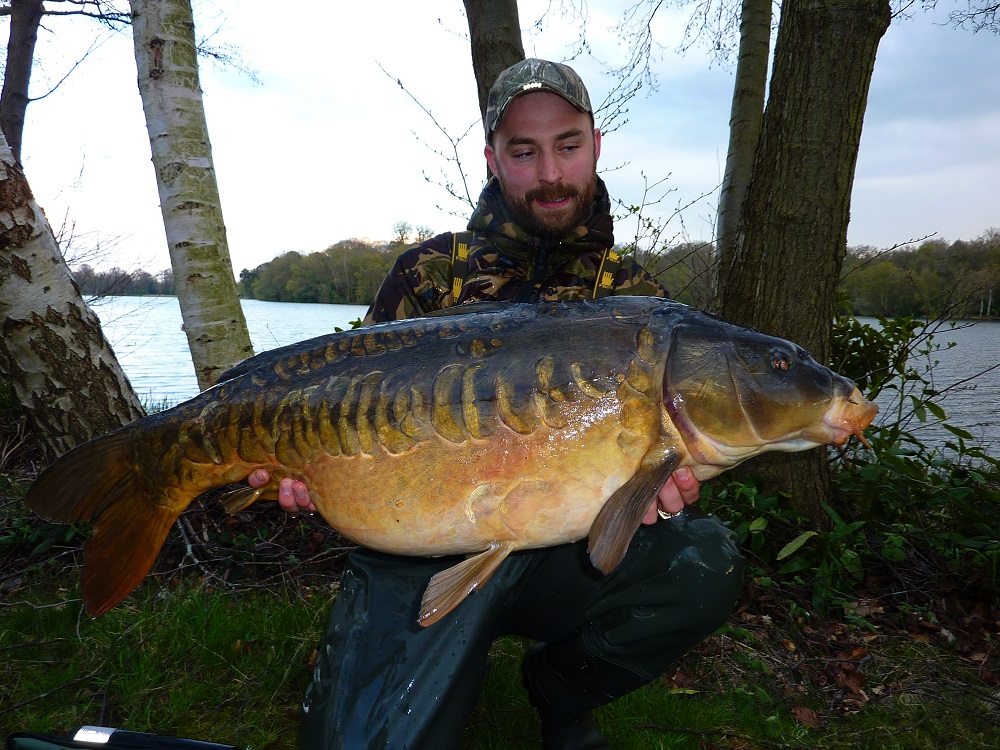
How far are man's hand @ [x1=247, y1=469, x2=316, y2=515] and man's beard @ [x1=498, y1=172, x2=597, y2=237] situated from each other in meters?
1.35

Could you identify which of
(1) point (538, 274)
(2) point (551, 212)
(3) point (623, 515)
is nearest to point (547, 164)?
(2) point (551, 212)

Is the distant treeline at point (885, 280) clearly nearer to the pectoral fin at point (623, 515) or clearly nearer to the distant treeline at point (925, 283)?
the distant treeline at point (925, 283)

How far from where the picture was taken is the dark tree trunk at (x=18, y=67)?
7.39m

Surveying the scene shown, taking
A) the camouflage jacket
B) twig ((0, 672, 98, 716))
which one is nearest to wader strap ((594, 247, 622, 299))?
the camouflage jacket

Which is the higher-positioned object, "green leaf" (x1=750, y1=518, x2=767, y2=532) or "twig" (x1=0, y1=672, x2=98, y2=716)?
"twig" (x1=0, y1=672, x2=98, y2=716)

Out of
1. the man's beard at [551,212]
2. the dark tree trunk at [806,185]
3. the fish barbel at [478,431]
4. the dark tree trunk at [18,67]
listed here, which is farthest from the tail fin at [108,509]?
the dark tree trunk at [18,67]

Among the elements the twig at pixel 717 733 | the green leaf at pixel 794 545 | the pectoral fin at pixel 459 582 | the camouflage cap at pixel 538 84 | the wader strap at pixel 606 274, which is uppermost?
the camouflage cap at pixel 538 84

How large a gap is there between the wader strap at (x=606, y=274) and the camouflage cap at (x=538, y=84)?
577 mm

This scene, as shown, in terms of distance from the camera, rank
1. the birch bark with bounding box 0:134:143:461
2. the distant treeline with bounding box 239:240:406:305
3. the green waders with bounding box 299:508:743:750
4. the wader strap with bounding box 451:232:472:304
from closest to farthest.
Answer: the green waders with bounding box 299:508:743:750 < the wader strap with bounding box 451:232:472:304 < the birch bark with bounding box 0:134:143:461 < the distant treeline with bounding box 239:240:406:305

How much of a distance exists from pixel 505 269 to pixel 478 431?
3.66 ft

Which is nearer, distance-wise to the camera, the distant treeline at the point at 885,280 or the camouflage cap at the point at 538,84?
the camouflage cap at the point at 538,84

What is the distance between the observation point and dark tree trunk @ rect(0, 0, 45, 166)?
739cm

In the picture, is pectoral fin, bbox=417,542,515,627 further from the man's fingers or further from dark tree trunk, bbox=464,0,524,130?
dark tree trunk, bbox=464,0,524,130

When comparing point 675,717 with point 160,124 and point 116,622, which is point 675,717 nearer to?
point 116,622
